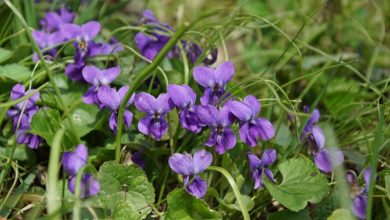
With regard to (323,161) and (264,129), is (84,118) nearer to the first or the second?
(264,129)

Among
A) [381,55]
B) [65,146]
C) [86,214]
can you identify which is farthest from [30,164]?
[381,55]

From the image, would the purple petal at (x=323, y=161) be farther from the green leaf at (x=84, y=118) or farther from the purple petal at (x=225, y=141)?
the green leaf at (x=84, y=118)

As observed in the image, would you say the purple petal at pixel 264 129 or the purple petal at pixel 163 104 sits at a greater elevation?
the purple petal at pixel 163 104

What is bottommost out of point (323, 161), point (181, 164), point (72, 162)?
point (323, 161)

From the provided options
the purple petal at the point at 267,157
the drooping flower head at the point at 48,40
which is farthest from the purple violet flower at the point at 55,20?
the purple petal at the point at 267,157

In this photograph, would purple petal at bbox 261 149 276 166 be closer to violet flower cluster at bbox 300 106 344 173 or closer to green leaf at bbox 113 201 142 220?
violet flower cluster at bbox 300 106 344 173

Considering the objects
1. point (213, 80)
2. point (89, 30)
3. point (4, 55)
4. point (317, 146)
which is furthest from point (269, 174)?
point (4, 55)

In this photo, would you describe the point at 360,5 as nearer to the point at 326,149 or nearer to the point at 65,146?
the point at 326,149
